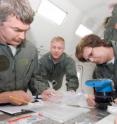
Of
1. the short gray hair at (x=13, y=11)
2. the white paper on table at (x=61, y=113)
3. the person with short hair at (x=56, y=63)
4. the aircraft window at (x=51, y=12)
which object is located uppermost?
the aircraft window at (x=51, y=12)

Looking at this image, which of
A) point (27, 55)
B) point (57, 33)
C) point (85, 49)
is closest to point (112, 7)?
point (57, 33)

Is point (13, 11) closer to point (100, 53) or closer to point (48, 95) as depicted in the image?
point (48, 95)

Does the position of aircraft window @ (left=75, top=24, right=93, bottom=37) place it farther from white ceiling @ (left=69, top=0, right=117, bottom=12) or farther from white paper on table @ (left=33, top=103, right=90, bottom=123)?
white paper on table @ (left=33, top=103, right=90, bottom=123)

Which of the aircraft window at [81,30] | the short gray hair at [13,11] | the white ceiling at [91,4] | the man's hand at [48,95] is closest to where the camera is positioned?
the short gray hair at [13,11]

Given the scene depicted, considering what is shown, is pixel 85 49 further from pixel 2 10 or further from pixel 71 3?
pixel 71 3

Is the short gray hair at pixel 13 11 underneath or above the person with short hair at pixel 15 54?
above

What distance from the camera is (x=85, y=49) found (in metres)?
1.92

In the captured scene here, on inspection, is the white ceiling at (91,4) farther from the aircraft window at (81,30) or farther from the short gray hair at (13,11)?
the short gray hair at (13,11)

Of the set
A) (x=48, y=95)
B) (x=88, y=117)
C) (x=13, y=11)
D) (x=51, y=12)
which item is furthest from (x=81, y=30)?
(x=88, y=117)

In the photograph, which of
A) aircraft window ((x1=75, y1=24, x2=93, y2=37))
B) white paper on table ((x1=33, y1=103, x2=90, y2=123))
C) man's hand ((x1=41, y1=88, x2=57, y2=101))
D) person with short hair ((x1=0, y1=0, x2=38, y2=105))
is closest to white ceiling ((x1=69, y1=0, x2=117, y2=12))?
aircraft window ((x1=75, y1=24, x2=93, y2=37))

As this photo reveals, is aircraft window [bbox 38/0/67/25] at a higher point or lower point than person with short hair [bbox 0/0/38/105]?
higher

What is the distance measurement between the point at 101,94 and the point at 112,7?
2167mm

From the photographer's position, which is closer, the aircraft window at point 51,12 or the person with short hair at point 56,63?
the aircraft window at point 51,12

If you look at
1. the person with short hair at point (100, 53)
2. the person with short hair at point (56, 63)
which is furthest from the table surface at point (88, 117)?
the person with short hair at point (56, 63)
